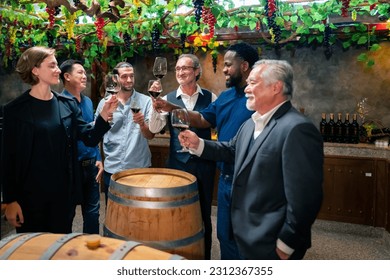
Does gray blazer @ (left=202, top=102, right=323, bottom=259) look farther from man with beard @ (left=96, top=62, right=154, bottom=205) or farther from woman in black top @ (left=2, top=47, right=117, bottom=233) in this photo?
man with beard @ (left=96, top=62, right=154, bottom=205)

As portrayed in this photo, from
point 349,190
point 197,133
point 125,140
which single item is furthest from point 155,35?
point 349,190

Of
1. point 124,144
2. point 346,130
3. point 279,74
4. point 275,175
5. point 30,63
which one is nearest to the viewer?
point 275,175

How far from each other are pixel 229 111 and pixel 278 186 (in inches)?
39.7

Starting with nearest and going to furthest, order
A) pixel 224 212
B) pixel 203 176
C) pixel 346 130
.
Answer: pixel 224 212
pixel 203 176
pixel 346 130

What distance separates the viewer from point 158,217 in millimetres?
1809

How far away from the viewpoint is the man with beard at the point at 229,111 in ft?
8.00

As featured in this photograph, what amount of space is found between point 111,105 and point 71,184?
0.58 metres

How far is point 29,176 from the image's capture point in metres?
2.21

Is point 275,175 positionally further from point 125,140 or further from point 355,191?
point 355,191

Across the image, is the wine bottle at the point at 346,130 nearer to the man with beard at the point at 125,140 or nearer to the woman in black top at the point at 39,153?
the man with beard at the point at 125,140

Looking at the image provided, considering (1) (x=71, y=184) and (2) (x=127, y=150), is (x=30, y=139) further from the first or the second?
(2) (x=127, y=150)

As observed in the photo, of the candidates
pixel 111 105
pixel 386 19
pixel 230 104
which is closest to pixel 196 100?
pixel 230 104

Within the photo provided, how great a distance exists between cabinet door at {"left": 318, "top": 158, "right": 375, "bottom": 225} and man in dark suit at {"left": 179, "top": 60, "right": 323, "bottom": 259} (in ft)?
9.09

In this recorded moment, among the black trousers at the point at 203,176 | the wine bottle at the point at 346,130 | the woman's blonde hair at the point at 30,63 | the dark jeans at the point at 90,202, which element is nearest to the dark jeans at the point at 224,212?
the black trousers at the point at 203,176
